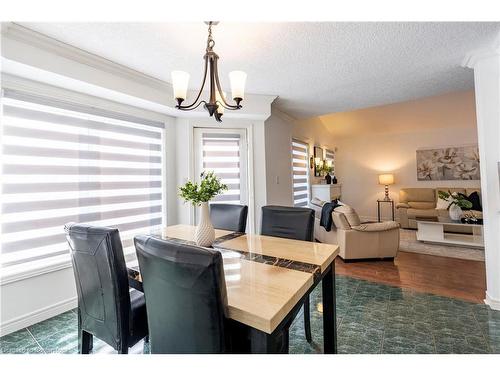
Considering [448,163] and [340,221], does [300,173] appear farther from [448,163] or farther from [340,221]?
[448,163]

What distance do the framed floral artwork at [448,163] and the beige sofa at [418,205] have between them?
0.35 metres

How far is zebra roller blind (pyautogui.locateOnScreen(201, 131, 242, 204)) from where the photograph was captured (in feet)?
10.7

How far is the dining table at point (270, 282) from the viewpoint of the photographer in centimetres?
81

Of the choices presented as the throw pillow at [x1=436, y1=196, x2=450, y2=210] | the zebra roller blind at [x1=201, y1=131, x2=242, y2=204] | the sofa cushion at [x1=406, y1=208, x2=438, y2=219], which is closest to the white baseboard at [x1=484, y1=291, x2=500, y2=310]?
the zebra roller blind at [x1=201, y1=131, x2=242, y2=204]

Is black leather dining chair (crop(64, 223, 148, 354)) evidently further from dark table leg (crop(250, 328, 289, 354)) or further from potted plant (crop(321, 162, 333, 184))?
potted plant (crop(321, 162, 333, 184))

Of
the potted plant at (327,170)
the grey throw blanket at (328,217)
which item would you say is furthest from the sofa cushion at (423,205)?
the grey throw blanket at (328,217)

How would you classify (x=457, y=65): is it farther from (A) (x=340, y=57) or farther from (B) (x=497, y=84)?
(A) (x=340, y=57)

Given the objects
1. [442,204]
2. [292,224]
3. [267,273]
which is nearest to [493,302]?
[292,224]

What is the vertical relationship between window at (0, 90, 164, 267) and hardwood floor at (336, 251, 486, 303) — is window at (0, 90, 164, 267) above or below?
above

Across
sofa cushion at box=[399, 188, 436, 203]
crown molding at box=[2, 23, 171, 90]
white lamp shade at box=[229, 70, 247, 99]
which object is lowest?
sofa cushion at box=[399, 188, 436, 203]

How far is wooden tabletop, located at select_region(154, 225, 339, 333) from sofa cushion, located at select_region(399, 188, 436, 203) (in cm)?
560

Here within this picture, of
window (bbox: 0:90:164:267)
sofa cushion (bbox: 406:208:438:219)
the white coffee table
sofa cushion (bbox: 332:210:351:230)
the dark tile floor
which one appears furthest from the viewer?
sofa cushion (bbox: 406:208:438:219)
